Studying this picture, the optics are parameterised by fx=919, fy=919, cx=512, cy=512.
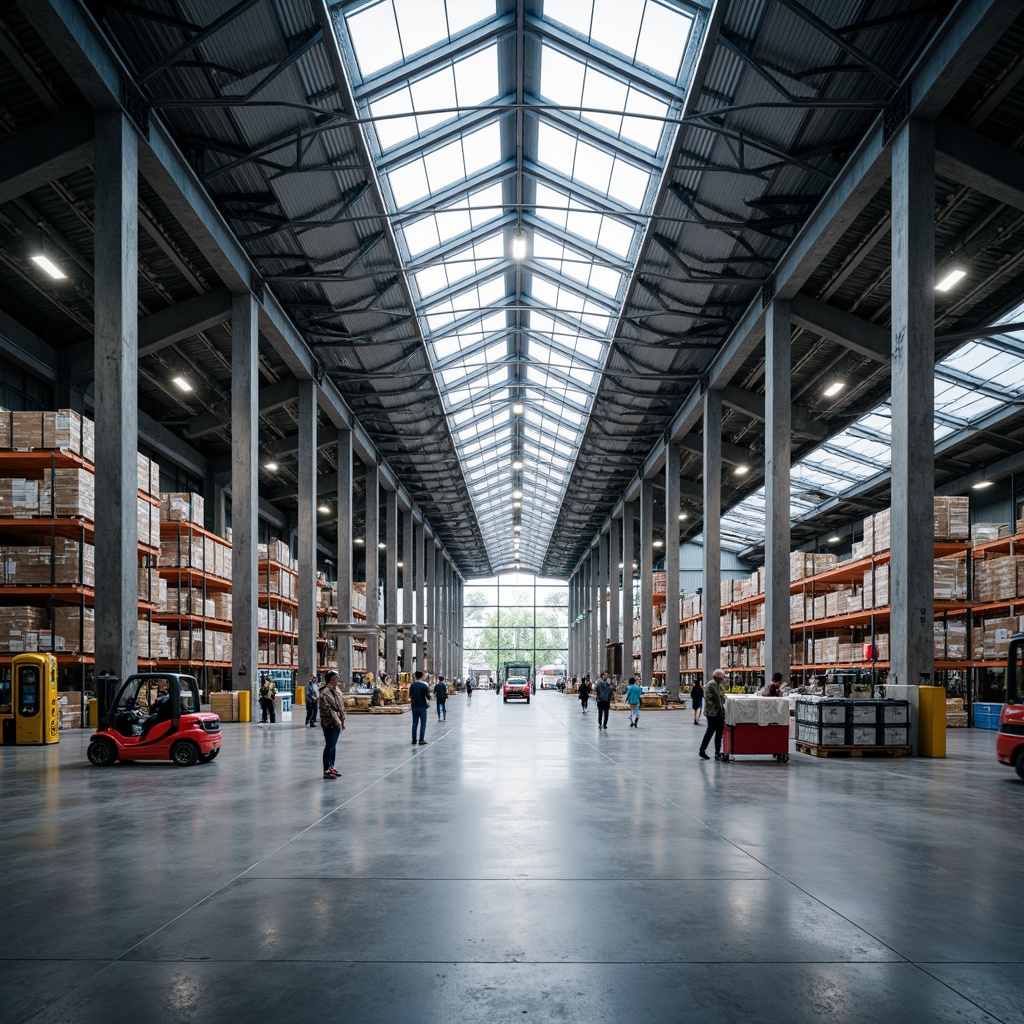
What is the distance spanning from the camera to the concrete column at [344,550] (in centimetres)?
3944

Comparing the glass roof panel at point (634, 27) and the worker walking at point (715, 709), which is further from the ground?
the glass roof panel at point (634, 27)

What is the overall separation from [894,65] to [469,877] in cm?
1766

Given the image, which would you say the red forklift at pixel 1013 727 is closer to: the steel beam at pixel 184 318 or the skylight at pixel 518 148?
the skylight at pixel 518 148

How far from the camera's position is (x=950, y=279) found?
24250mm

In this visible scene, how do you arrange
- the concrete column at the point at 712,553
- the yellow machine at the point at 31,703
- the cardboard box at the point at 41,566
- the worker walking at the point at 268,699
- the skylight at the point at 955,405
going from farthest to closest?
1. the concrete column at the point at 712,553
2. the skylight at the point at 955,405
3. the worker walking at the point at 268,699
4. the cardboard box at the point at 41,566
5. the yellow machine at the point at 31,703

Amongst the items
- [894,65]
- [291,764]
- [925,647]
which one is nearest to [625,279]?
[894,65]

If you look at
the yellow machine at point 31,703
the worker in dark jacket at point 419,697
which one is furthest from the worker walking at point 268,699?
the yellow machine at point 31,703

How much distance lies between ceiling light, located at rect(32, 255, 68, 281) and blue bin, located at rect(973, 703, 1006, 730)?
28.8m

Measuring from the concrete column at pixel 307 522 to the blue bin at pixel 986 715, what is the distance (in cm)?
2191

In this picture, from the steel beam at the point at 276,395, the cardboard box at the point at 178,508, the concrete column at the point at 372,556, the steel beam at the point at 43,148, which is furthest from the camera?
the concrete column at the point at 372,556

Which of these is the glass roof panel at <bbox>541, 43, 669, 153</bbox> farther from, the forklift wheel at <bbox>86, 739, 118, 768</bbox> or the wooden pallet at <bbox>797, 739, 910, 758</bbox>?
the forklift wheel at <bbox>86, 739, 118, 768</bbox>

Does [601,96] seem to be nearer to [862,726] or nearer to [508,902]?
[862,726]

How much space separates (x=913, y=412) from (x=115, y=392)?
598 inches

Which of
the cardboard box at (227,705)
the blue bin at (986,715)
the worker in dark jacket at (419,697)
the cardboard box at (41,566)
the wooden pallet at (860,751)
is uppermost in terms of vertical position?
the cardboard box at (41,566)
